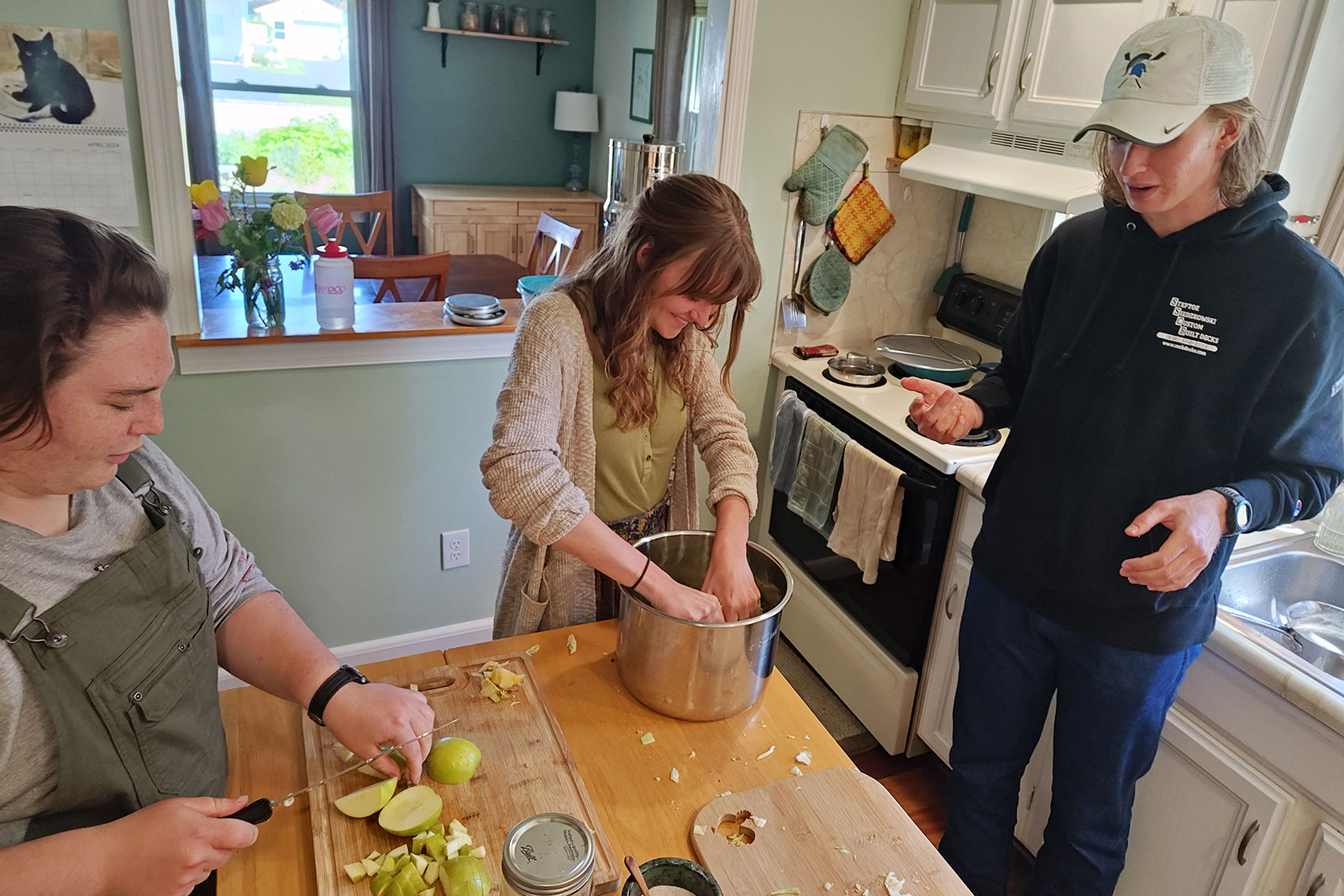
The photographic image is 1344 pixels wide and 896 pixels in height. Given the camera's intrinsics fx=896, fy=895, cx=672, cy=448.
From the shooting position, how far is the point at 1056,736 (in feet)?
5.17

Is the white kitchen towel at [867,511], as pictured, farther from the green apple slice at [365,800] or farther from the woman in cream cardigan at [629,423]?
the green apple slice at [365,800]

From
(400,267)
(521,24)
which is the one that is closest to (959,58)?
(400,267)

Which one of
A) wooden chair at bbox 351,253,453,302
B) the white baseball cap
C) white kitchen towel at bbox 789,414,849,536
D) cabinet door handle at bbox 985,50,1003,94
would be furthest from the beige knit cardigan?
wooden chair at bbox 351,253,453,302

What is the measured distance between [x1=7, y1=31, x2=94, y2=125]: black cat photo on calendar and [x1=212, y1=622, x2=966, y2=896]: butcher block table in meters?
1.25

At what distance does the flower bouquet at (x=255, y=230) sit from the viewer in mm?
1946

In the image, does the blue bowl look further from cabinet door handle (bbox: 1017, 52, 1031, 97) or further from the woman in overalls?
the woman in overalls

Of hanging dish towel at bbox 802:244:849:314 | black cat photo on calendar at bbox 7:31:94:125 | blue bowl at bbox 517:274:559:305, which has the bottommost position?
blue bowl at bbox 517:274:559:305

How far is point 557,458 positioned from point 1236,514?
0.92 m

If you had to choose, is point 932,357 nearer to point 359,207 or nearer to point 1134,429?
point 1134,429

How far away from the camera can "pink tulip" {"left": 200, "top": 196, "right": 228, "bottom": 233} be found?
1923 millimetres

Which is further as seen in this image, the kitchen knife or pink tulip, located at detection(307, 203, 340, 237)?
pink tulip, located at detection(307, 203, 340, 237)

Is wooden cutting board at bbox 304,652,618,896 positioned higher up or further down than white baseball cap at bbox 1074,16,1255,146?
further down

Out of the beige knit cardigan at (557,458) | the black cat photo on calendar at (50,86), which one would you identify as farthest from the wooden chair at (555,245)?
the beige knit cardigan at (557,458)

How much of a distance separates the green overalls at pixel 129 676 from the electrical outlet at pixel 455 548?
4.92 ft
